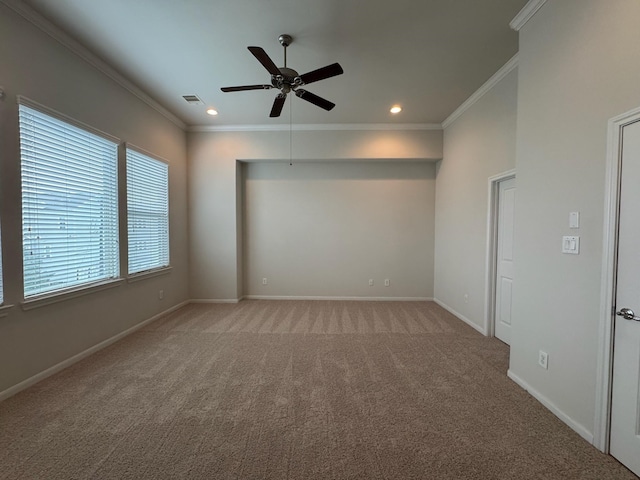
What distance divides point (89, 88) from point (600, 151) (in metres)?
4.51

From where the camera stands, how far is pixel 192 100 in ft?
12.6

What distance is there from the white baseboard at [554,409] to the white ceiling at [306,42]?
3.13 meters

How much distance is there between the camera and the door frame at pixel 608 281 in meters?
1.58

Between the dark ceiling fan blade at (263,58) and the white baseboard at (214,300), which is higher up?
the dark ceiling fan blade at (263,58)

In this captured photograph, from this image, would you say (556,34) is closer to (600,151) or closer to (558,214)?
(600,151)

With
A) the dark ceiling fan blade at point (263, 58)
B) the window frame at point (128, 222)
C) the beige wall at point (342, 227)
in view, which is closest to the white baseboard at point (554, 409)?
the beige wall at point (342, 227)

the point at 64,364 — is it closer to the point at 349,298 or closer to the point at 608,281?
the point at 349,298

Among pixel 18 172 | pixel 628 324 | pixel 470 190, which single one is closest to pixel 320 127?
pixel 470 190

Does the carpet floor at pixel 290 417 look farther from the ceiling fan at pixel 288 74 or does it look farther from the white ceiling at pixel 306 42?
the white ceiling at pixel 306 42

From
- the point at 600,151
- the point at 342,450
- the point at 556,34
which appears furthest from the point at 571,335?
the point at 556,34

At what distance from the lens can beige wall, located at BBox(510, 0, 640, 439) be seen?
1622 mm

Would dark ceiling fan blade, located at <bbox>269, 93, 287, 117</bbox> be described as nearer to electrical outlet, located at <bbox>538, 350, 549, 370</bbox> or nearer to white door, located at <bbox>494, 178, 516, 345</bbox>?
white door, located at <bbox>494, 178, 516, 345</bbox>

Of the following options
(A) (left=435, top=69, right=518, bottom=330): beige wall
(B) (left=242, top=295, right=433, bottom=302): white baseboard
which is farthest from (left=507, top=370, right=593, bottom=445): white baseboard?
(B) (left=242, top=295, right=433, bottom=302): white baseboard

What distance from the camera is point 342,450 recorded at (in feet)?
5.41
